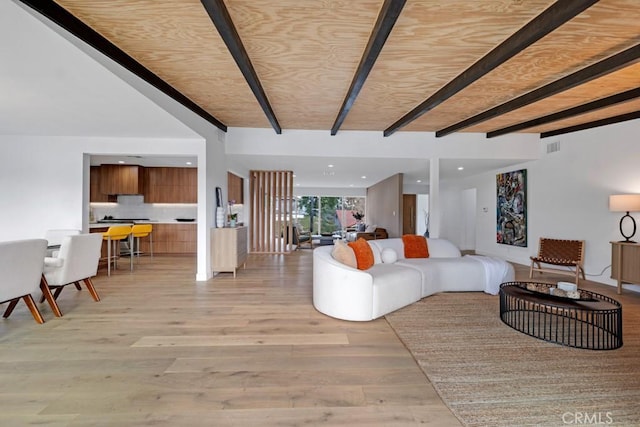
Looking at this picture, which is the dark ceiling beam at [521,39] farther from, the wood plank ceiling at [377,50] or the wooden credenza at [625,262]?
the wooden credenza at [625,262]

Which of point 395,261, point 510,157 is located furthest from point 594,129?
point 395,261

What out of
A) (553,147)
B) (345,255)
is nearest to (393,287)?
(345,255)

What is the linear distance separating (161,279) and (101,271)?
1.67 metres

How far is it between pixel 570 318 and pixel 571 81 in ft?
8.64

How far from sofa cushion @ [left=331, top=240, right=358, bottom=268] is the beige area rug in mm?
775

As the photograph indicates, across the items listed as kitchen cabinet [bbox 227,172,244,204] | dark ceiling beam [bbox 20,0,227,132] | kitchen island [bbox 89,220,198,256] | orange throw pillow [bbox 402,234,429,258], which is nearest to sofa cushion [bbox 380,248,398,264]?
orange throw pillow [bbox 402,234,429,258]

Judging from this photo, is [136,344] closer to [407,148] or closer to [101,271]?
[101,271]

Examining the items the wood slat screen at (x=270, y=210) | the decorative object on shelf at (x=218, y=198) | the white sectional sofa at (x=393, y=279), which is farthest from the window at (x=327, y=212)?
the white sectional sofa at (x=393, y=279)

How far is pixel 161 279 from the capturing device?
5.07 metres

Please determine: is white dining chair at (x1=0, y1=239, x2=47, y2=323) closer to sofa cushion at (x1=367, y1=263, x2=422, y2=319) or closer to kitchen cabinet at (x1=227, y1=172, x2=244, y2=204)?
sofa cushion at (x1=367, y1=263, x2=422, y2=319)

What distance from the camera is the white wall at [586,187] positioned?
4.76 metres

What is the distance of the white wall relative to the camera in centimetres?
476

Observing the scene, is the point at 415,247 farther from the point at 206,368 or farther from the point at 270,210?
the point at 270,210

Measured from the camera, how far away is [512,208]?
6922 millimetres
